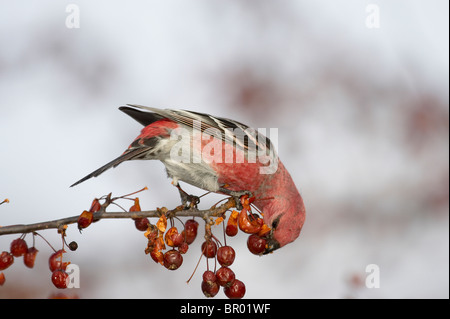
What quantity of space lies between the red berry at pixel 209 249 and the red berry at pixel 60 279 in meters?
0.53

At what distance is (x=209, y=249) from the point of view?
1946 millimetres

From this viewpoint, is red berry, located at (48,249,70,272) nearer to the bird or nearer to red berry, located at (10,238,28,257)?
red berry, located at (10,238,28,257)

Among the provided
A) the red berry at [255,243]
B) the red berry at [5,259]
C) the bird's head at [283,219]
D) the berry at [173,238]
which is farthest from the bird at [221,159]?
the red berry at [5,259]

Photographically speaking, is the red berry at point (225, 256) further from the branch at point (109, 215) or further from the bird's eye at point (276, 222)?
the bird's eye at point (276, 222)

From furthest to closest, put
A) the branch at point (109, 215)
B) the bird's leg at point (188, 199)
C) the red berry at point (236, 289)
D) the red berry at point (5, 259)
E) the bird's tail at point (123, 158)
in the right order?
1. the bird's leg at point (188, 199)
2. the bird's tail at point (123, 158)
3. the red berry at point (236, 289)
4. the red berry at point (5, 259)
5. the branch at point (109, 215)

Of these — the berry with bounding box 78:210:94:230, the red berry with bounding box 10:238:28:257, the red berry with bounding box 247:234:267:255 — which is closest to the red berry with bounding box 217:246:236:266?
the red berry with bounding box 247:234:267:255

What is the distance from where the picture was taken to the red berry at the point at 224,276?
1.91m

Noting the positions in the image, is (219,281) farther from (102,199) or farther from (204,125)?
(204,125)

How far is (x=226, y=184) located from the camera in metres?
2.62

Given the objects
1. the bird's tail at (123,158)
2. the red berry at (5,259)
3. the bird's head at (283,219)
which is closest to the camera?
the red berry at (5,259)

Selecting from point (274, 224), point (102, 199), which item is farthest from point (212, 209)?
point (274, 224)

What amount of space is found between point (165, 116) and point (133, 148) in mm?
229

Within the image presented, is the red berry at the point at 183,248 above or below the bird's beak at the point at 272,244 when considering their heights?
above

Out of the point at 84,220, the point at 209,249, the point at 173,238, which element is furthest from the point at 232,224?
the point at 84,220
